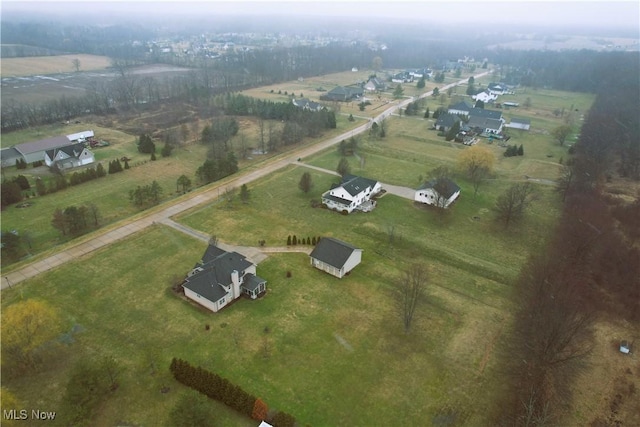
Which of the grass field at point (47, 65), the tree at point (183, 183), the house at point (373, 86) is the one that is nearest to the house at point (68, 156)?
the tree at point (183, 183)

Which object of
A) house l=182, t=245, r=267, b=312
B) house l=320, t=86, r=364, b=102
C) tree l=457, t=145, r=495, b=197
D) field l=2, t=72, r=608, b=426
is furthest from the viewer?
house l=320, t=86, r=364, b=102

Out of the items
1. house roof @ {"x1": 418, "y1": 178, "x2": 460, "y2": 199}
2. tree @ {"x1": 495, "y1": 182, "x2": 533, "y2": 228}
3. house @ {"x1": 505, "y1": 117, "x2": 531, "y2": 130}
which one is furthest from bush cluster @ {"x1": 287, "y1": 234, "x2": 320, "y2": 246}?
house @ {"x1": 505, "y1": 117, "x2": 531, "y2": 130}

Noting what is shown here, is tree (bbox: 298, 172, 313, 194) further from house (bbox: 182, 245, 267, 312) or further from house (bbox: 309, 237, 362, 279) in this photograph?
house (bbox: 182, 245, 267, 312)

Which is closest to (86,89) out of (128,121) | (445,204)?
(128,121)

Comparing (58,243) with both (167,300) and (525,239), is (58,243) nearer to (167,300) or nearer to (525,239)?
(167,300)

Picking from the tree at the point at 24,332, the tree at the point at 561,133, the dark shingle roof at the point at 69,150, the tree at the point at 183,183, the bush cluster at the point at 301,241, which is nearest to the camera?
the tree at the point at 24,332

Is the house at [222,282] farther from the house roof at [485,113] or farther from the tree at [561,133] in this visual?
the house roof at [485,113]
